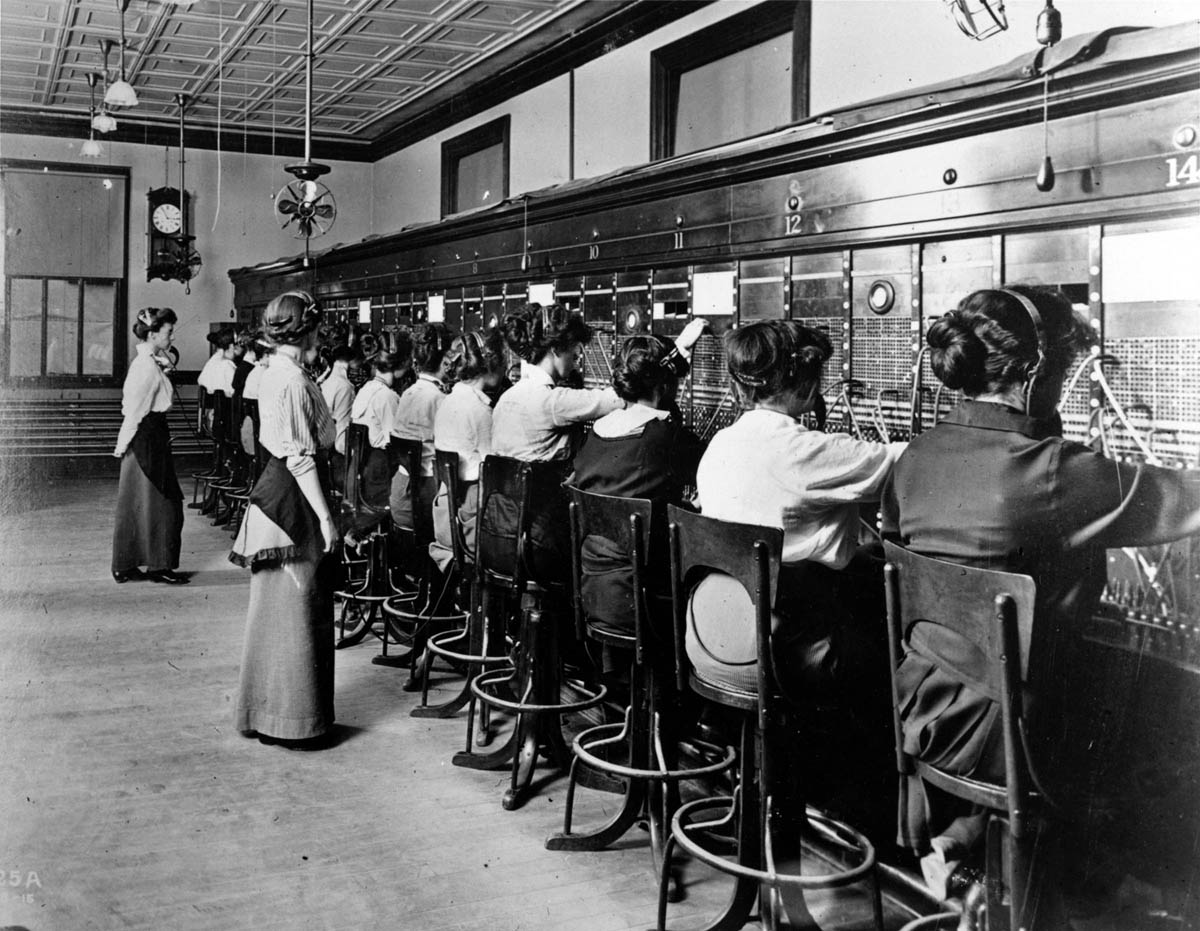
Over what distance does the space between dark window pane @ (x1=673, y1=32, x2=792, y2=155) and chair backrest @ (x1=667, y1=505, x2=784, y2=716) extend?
15.0 feet

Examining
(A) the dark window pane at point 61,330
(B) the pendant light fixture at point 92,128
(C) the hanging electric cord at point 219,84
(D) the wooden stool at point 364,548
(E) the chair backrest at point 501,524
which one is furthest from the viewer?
(A) the dark window pane at point 61,330

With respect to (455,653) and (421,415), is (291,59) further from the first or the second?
(455,653)

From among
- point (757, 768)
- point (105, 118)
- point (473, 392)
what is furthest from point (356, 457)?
point (105, 118)

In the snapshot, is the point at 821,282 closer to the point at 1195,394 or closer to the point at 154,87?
the point at 1195,394

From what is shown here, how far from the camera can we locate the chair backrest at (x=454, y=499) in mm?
3811

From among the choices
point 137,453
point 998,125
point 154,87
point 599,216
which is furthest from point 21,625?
point 154,87

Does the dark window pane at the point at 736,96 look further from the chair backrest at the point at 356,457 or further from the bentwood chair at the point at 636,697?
the bentwood chair at the point at 636,697

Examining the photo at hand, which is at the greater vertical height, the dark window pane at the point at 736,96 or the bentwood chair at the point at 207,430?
the dark window pane at the point at 736,96

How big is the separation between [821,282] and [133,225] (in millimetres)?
10329

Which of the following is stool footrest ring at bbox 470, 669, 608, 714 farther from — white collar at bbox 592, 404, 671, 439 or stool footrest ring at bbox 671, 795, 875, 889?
white collar at bbox 592, 404, 671, 439

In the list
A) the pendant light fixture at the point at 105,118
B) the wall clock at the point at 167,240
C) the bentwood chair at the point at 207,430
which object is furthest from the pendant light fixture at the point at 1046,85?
the wall clock at the point at 167,240

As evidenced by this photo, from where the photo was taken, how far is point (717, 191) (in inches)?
182

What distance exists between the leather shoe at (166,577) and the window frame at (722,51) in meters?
4.01

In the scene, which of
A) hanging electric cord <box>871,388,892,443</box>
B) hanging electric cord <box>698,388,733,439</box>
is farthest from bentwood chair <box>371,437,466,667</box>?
hanging electric cord <box>871,388,892,443</box>
